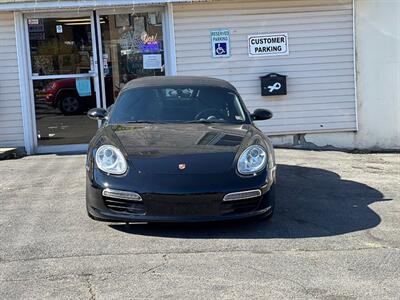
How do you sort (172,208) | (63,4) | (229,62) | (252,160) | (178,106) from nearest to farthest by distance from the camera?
(172,208), (252,160), (178,106), (63,4), (229,62)

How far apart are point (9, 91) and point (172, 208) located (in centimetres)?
613

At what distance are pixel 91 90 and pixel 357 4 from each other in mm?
5033

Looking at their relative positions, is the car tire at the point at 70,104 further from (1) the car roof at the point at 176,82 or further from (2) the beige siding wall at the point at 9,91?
(1) the car roof at the point at 176,82

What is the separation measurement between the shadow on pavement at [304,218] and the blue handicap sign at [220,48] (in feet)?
11.2

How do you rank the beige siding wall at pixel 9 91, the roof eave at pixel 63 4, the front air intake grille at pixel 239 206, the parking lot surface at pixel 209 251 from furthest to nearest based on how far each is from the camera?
the beige siding wall at pixel 9 91 → the roof eave at pixel 63 4 → the front air intake grille at pixel 239 206 → the parking lot surface at pixel 209 251

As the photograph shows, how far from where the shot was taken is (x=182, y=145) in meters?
5.80

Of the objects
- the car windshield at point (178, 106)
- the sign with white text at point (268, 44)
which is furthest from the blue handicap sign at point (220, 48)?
the car windshield at point (178, 106)

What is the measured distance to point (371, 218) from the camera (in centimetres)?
620

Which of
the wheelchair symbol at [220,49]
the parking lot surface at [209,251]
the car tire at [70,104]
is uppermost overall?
the wheelchair symbol at [220,49]

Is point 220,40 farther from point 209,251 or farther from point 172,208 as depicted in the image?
point 209,251

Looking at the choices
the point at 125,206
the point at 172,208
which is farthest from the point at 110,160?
the point at 172,208

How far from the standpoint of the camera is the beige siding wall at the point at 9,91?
10312 mm

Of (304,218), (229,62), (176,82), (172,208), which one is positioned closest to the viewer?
(172,208)

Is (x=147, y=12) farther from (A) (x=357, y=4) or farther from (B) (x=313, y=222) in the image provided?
(B) (x=313, y=222)
